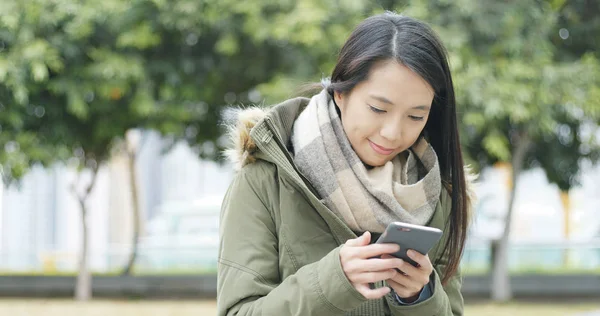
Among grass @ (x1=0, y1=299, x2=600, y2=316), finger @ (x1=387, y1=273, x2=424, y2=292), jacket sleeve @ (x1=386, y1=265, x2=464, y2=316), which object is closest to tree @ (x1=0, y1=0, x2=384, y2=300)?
grass @ (x1=0, y1=299, x2=600, y2=316)

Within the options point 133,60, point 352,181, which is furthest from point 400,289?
point 133,60

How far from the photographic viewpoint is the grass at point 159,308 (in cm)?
1063

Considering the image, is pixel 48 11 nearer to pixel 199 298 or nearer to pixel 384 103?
pixel 199 298

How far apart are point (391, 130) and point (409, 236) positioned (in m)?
0.33

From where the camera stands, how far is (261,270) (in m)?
1.69

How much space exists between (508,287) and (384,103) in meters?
11.2

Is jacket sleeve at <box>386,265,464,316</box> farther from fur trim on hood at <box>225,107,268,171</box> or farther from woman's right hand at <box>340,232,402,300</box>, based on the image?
fur trim on hood at <box>225,107,268,171</box>

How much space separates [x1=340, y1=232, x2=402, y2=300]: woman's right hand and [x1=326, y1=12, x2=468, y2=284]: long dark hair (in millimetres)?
400

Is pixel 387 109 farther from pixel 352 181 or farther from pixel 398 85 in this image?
pixel 352 181

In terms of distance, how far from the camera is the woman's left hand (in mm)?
1533

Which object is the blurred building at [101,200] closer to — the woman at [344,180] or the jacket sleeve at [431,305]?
the woman at [344,180]

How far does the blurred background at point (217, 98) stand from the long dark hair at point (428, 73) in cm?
578

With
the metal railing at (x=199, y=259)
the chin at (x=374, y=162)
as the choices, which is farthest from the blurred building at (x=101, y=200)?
the chin at (x=374, y=162)

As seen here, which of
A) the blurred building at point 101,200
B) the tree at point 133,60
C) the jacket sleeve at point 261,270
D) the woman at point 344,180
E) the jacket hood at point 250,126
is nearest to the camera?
the jacket sleeve at point 261,270
